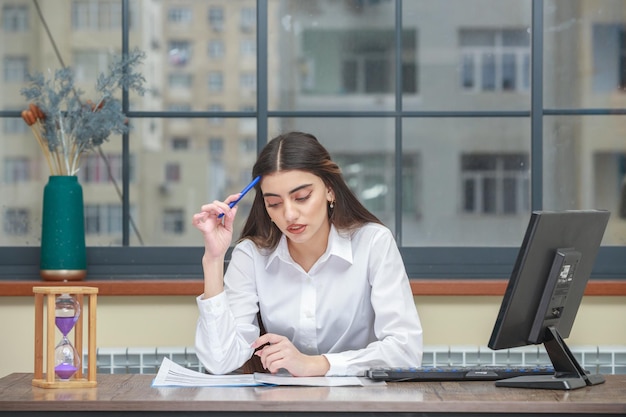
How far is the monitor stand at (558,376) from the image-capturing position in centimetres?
223

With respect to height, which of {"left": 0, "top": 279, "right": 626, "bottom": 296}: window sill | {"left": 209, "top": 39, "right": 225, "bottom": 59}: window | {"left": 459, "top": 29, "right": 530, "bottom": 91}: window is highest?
{"left": 459, "top": 29, "right": 530, "bottom": 91}: window

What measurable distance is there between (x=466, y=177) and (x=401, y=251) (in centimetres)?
1118

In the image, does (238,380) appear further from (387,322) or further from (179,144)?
(179,144)

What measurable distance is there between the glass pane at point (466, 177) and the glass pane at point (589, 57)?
54 cm

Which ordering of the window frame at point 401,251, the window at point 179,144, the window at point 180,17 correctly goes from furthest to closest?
the window at point 180,17 < the window at point 179,144 < the window frame at point 401,251

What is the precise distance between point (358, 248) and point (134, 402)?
0.89 m

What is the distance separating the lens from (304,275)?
9.05 ft

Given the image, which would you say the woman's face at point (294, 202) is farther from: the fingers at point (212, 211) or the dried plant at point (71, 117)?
the dried plant at point (71, 117)

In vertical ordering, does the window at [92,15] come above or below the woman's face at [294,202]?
above

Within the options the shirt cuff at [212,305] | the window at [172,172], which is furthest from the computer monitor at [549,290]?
the window at [172,172]

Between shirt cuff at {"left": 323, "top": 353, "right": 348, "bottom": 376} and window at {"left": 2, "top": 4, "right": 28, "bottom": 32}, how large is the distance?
7.36 ft

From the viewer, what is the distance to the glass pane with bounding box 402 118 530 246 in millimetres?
5852

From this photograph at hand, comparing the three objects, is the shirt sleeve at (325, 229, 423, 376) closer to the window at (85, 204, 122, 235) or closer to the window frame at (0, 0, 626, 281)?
the window frame at (0, 0, 626, 281)

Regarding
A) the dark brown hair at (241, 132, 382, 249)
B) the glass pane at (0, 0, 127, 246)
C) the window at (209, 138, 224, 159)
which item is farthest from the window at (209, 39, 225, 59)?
the dark brown hair at (241, 132, 382, 249)
